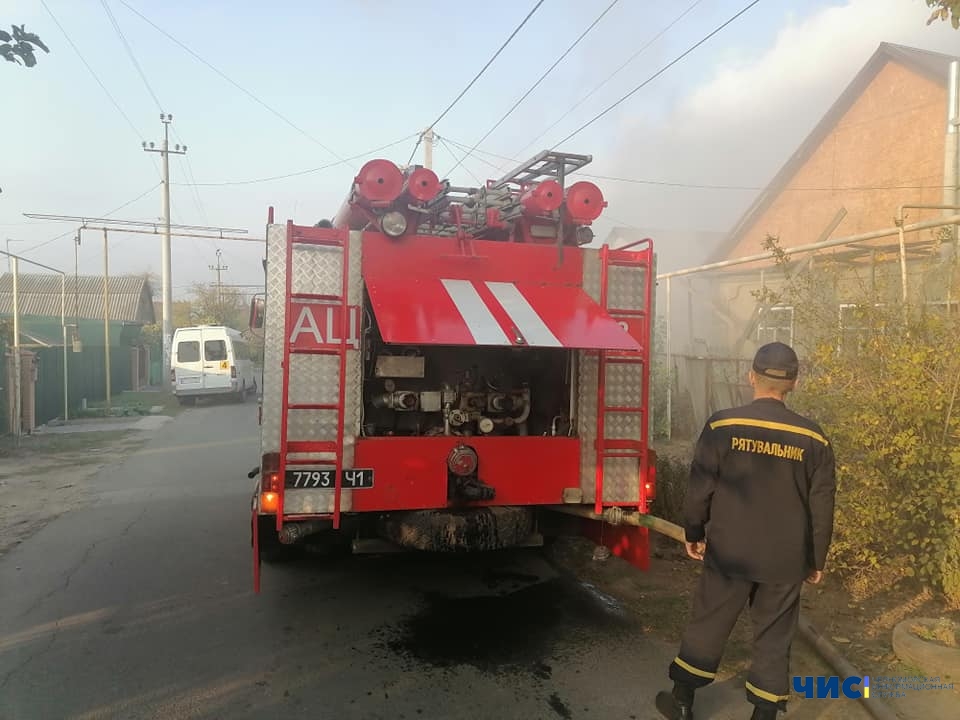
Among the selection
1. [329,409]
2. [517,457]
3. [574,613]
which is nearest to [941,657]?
[574,613]

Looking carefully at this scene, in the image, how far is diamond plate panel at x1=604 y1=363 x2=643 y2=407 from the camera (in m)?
4.70

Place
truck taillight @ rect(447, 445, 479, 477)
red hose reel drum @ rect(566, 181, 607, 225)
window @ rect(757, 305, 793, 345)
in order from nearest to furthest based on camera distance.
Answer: truck taillight @ rect(447, 445, 479, 477) → red hose reel drum @ rect(566, 181, 607, 225) → window @ rect(757, 305, 793, 345)

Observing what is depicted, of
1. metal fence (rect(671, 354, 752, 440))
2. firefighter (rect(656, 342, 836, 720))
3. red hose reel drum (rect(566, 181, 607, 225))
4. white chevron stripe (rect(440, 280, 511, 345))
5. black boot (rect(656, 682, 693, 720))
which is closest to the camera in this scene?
firefighter (rect(656, 342, 836, 720))

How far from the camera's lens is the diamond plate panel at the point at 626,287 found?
4746 millimetres

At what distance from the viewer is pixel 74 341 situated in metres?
18.5

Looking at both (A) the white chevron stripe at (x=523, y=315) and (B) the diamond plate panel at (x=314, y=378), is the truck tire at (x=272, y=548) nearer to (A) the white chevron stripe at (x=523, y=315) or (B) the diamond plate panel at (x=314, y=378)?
(B) the diamond plate panel at (x=314, y=378)

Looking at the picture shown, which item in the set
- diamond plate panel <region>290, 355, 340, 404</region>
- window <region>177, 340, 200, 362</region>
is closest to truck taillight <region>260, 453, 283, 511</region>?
diamond plate panel <region>290, 355, 340, 404</region>

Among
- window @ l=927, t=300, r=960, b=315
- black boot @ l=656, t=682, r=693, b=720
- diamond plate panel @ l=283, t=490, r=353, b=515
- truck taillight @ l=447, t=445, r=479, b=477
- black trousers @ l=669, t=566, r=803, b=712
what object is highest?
window @ l=927, t=300, r=960, b=315

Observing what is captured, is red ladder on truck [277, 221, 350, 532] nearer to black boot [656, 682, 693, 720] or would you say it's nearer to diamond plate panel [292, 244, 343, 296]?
diamond plate panel [292, 244, 343, 296]

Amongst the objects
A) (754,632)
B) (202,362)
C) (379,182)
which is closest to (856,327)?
(754,632)

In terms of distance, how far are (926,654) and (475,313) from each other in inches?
120

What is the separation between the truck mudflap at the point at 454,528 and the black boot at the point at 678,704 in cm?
144

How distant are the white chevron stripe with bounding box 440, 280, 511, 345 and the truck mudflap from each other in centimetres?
129

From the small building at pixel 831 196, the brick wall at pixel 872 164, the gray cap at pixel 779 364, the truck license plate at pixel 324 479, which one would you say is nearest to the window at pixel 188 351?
the small building at pixel 831 196
